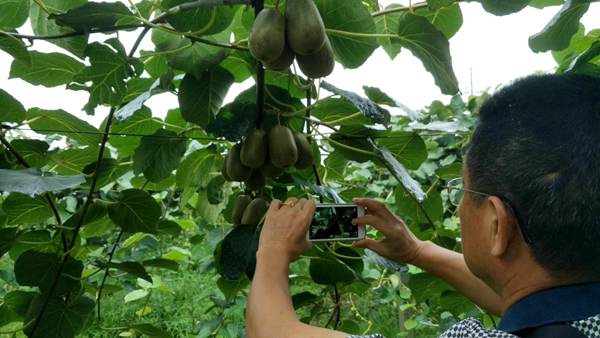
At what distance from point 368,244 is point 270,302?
0.46 m

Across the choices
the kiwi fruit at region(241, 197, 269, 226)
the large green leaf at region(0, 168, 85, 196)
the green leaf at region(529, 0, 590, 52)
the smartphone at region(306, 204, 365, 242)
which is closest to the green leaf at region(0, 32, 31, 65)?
the large green leaf at region(0, 168, 85, 196)

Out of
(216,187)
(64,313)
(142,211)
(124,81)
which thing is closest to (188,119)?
(124,81)

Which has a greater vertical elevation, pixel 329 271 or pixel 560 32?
pixel 560 32

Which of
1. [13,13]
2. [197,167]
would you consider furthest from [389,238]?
[13,13]

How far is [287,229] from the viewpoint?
125 cm

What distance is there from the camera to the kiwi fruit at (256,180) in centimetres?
138

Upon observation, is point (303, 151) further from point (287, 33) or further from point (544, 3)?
point (544, 3)

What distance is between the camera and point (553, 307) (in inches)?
37.0

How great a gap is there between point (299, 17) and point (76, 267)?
887 millimetres

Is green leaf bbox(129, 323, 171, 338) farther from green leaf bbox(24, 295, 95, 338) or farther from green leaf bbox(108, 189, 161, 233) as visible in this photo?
green leaf bbox(108, 189, 161, 233)

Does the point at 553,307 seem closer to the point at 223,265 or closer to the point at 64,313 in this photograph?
the point at 223,265

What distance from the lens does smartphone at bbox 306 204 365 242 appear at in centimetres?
133

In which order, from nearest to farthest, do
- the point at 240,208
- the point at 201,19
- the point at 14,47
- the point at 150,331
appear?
the point at 201,19 → the point at 14,47 → the point at 240,208 → the point at 150,331

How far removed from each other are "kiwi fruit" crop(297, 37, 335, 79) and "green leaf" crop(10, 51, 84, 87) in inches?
23.7
